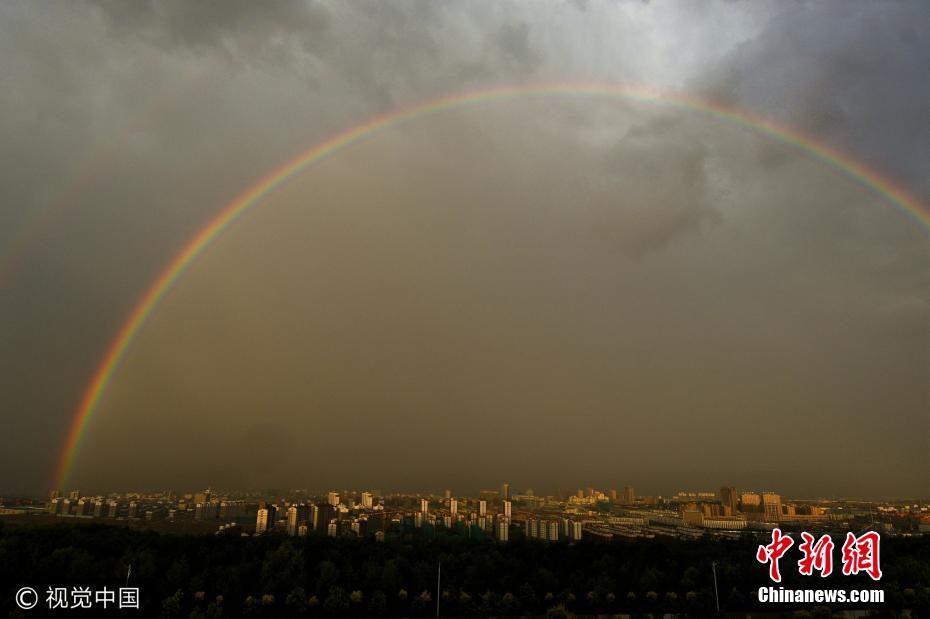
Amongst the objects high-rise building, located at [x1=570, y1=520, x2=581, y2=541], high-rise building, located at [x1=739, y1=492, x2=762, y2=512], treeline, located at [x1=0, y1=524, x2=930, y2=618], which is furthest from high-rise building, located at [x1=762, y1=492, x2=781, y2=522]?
treeline, located at [x1=0, y1=524, x2=930, y2=618]

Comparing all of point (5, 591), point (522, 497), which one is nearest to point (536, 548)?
point (5, 591)

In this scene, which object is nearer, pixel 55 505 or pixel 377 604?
pixel 377 604

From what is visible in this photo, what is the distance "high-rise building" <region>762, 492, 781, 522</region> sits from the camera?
2748 inches

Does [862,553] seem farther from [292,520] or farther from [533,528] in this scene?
[292,520]

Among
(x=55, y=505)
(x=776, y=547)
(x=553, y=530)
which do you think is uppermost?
(x=776, y=547)

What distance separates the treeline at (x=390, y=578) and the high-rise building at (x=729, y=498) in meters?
51.1

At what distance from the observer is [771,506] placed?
2908 inches

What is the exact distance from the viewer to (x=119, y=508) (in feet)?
199

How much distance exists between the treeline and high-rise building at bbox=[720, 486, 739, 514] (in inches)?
2012

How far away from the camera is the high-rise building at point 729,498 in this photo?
75.8m

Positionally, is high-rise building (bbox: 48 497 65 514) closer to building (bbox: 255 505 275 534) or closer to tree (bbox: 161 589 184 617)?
building (bbox: 255 505 275 534)

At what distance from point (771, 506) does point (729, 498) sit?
500 centimetres

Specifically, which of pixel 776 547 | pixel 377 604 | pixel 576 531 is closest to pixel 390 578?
pixel 377 604

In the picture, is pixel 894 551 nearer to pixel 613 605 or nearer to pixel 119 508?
pixel 613 605
